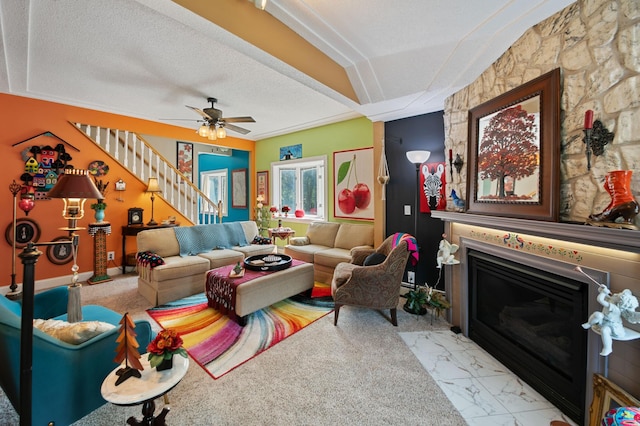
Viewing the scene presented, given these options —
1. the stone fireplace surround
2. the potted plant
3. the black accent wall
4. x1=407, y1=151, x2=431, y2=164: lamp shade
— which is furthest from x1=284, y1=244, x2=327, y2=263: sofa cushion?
the stone fireplace surround

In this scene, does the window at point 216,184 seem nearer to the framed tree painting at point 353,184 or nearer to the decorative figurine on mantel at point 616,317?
the framed tree painting at point 353,184

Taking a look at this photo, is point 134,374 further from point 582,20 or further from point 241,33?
point 582,20

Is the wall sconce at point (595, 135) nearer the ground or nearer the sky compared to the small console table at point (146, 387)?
nearer the sky

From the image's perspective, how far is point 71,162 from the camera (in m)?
3.96

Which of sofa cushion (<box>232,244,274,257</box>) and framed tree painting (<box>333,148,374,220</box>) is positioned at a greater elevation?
framed tree painting (<box>333,148,374,220</box>)

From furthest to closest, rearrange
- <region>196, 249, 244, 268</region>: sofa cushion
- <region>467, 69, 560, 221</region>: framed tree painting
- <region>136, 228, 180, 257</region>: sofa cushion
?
<region>196, 249, 244, 268</region>: sofa cushion < <region>136, 228, 180, 257</region>: sofa cushion < <region>467, 69, 560, 221</region>: framed tree painting

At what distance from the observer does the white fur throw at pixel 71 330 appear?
1.39 m

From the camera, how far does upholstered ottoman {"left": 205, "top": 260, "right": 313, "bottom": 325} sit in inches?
106

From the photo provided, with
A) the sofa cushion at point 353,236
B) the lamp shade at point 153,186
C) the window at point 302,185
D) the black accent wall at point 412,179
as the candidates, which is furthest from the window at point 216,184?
the black accent wall at point 412,179

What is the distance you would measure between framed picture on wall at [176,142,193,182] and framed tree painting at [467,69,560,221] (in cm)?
616

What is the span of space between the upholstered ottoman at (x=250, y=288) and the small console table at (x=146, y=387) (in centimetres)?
124

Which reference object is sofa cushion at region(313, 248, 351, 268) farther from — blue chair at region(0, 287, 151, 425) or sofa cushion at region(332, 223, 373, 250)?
blue chair at region(0, 287, 151, 425)

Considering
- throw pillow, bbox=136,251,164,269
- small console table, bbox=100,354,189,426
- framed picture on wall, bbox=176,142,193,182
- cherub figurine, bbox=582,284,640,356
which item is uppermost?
framed picture on wall, bbox=176,142,193,182

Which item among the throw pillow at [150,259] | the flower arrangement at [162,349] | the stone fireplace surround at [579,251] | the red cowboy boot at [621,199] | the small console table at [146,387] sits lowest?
the small console table at [146,387]
